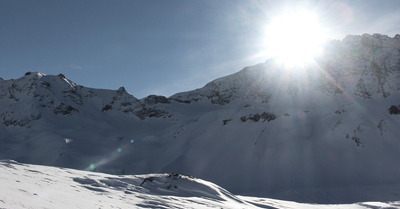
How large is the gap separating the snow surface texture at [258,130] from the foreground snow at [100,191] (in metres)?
22.3

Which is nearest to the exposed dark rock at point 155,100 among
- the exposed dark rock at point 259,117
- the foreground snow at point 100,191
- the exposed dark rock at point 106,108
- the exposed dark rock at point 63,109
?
the exposed dark rock at point 106,108

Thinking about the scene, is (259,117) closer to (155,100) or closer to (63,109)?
(155,100)

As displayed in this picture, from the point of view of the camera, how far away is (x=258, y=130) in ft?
198

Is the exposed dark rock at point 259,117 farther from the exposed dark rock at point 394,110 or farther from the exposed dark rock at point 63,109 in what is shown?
the exposed dark rock at point 63,109

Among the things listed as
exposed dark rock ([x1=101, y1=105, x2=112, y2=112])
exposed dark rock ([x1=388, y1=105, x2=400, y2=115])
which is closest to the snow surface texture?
exposed dark rock ([x1=388, y1=105, x2=400, y2=115])

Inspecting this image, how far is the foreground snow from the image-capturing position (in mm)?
10062

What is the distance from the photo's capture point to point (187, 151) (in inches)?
2467

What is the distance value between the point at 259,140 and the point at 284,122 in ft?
23.5

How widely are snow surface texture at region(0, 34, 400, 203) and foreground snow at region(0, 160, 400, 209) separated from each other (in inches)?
878

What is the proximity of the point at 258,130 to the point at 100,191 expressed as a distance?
48048mm

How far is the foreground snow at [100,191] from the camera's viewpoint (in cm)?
1006

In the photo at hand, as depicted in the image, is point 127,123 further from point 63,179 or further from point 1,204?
point 1,204

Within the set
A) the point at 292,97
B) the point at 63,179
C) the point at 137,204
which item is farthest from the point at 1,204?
the point at 292,97

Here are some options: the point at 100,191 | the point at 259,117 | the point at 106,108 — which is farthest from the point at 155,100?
the point at 100,191
